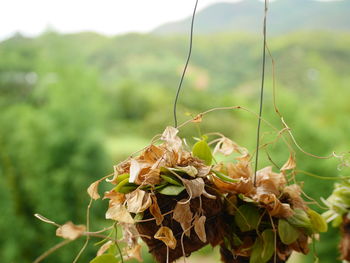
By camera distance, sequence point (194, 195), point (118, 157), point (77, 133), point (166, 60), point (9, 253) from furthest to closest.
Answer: point (166, 60) < point (118, 157) < point (77, 133) < point (9, 253) < point (194, 195)

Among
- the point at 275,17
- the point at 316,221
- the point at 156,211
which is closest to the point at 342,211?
the point at 316,221

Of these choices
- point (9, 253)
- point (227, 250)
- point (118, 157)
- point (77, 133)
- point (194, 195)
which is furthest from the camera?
point (118, 157)

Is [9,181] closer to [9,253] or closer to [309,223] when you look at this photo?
[9,253]

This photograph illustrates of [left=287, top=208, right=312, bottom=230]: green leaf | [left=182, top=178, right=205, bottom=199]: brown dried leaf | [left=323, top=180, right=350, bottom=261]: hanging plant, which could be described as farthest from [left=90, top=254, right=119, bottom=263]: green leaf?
[left=323, top=180, right=350, bottom=261]: hanging plant

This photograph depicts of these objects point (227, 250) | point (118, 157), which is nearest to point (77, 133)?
point (118, 157)

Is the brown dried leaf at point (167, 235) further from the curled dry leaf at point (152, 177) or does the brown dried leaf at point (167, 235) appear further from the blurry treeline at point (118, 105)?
the blurry treeline at point (118, 105)

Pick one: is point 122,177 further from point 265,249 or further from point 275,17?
point 275,17

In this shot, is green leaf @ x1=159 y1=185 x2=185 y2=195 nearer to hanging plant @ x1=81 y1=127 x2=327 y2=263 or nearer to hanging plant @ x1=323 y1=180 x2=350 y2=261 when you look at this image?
hanging plant @ x1=81 y1=127 x2=327 y2=263
